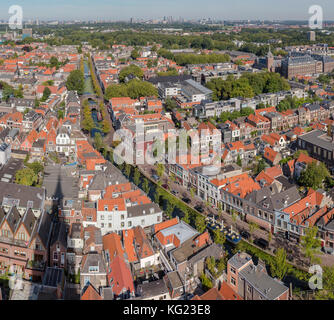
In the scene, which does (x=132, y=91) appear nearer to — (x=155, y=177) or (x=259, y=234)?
(x=155, y=177)

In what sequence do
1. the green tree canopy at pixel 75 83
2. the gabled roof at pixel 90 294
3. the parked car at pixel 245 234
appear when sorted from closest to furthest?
the gabled roof at pixel 90 294
the parked car at pixel 245 234
the green tree canopy at pixel 75 83

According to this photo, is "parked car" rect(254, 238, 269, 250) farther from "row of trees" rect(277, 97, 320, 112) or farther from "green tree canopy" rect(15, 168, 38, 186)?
"row of trees" rect(277, 97, 320, 112)

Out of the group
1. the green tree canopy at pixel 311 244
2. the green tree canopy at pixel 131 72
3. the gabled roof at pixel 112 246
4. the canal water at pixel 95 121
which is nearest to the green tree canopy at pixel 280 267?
the green tree canopy at pixel 311 244

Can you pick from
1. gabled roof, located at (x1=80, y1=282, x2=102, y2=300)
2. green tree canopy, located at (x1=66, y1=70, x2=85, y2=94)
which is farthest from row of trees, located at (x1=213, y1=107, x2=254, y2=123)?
gabled roof, located at (x1=80, y1=282, x2=102, y2=300)

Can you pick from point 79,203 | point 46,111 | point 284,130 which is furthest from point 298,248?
point 46,111

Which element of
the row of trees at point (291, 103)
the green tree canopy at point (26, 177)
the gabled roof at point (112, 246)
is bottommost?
the gabled roof at point (112, 246)

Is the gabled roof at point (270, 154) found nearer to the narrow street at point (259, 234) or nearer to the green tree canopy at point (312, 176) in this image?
the green tree canopy at point (312, 176)

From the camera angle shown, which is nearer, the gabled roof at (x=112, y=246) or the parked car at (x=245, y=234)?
the gabled roof at (x=112, y=246)

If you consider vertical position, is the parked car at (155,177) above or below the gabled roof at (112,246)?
above

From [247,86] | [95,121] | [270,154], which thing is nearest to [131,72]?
[95,121]
